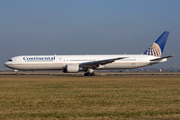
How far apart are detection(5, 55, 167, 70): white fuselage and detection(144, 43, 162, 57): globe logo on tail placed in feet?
9.49

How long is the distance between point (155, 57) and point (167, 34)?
21.3ft

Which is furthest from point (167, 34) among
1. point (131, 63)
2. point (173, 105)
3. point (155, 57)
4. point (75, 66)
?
point (173, 105)

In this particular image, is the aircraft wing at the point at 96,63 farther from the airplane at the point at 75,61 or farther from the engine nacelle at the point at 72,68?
the engine nacelle at the point at 72,68

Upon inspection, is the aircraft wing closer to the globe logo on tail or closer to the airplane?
the airplane

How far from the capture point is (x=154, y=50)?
143 ft

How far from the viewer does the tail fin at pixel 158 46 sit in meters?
43.5

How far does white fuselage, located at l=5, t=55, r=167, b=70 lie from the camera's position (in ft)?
131

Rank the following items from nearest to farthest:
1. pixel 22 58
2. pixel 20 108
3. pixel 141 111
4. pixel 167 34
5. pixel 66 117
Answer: pixel 66 117 < pixel 141 111 < pixel 20 108 < pixel 22 58 < pixel 167 34

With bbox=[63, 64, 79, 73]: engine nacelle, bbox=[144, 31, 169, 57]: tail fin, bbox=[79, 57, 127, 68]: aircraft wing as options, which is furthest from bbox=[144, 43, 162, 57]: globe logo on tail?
bbox=[63, 64, 79, 73]: engine nacelle

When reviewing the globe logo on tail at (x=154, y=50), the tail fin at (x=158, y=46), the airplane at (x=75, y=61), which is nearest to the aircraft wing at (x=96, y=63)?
the airplane at (x=75, y=61)

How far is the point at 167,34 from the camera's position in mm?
45094

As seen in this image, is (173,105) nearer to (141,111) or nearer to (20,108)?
(141,111)

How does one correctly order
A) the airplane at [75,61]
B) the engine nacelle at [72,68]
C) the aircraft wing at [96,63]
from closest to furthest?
the engine nacelle at [72,68]
the aircraft wing at [96,63]
the airplane at [75,61]

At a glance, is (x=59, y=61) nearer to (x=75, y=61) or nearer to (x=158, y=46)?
(x=75, y=61)
